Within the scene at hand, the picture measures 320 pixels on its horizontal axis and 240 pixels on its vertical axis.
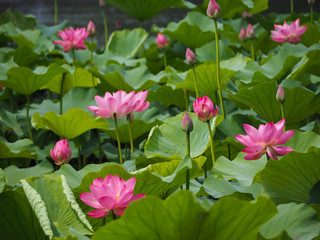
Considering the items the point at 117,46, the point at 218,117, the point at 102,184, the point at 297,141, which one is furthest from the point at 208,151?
the point at 117,46

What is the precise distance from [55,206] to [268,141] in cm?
39

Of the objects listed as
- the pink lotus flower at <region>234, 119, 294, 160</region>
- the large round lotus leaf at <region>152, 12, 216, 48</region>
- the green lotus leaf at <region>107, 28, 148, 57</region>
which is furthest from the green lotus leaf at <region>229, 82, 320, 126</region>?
the green lotus leaf at <region>107, 28, 148, 57</region>

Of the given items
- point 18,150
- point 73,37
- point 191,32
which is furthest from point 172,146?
point 191,32

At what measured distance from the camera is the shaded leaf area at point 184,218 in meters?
0.57

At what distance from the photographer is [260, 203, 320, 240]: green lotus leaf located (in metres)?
0.69

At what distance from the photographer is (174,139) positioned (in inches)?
45.6

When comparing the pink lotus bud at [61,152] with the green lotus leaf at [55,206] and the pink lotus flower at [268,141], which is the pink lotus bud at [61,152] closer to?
Result: the green lotus leaf at [55,206]

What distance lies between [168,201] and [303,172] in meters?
0.33

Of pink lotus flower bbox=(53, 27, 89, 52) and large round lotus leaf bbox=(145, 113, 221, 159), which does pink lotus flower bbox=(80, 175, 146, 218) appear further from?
pink lotus flower bbox=(53, 27, 89, 52)

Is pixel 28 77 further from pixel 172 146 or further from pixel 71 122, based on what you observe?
pixel 172 146

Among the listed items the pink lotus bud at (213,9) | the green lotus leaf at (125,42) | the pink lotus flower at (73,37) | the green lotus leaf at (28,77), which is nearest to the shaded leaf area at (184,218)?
the pink lotus bud at (213,9)

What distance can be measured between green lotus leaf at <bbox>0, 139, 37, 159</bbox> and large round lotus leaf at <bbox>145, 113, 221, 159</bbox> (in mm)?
404

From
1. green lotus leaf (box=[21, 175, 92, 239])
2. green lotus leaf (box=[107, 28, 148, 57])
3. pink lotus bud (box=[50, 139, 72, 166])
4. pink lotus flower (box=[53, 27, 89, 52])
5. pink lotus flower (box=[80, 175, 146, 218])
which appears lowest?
green lotus leaf (box=[107, 28, 148, 57])

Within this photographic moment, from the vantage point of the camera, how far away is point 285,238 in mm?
638
